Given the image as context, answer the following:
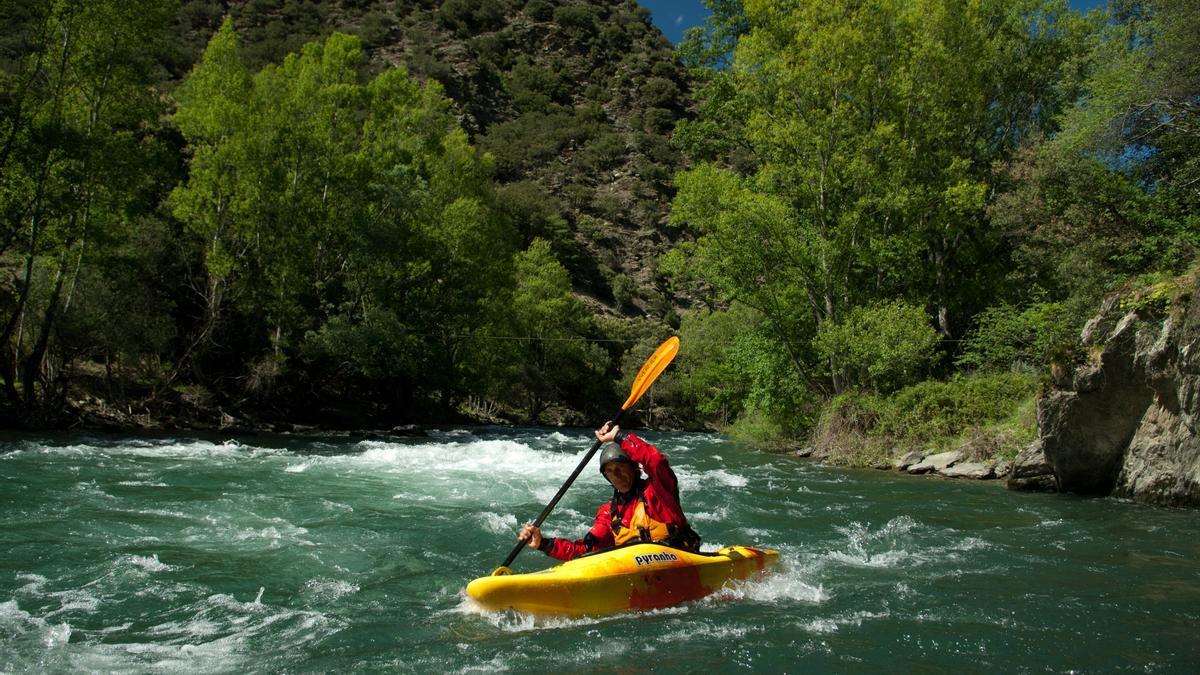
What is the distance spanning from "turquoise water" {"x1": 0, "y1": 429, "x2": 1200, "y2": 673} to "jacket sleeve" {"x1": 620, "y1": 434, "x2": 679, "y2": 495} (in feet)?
2.68

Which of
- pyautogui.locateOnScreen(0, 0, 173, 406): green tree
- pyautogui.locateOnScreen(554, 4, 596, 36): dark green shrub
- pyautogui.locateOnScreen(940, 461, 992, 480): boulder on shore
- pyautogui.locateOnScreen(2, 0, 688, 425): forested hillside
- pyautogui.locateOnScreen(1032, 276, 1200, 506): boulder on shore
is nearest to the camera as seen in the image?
pyautogui.locateOnScreen(1032, 276, 1200, 506): boulder on shore

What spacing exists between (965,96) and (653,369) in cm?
1336

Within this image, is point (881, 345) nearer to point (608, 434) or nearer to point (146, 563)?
point (608, 434)

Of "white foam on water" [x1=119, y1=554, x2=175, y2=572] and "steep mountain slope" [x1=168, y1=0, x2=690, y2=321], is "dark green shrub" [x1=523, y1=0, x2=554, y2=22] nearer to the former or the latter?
"steep mountain slope" [x1=168, y1=0, x2=690, y2=321]

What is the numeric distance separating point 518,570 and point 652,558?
160 centimetres

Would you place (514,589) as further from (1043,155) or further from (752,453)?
(1043,155)

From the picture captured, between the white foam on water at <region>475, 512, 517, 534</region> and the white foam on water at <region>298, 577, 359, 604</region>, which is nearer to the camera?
the white foam on water at <region>298, 577, 359, 604</region>

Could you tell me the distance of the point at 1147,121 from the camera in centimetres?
1148

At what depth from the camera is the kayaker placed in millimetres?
5125

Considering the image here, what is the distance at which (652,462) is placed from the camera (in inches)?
203

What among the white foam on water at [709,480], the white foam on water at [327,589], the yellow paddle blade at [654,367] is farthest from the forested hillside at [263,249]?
the yellow paddle blade at [654,367]

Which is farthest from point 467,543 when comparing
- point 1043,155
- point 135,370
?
point 135,370

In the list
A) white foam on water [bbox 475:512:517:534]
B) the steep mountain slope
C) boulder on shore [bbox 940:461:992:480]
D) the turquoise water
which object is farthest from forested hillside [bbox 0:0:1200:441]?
the steep mountain slope

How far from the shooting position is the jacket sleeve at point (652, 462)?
17.0ft
